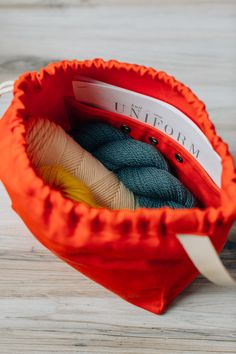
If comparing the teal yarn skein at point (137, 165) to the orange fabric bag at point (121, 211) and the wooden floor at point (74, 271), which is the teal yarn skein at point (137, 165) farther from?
the wooden floor at point (74, 271)

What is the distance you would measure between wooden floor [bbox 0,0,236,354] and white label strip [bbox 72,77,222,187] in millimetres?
148

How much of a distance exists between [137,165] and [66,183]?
3.4 inches

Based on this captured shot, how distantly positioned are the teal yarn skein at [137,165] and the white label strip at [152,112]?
3 centimetres

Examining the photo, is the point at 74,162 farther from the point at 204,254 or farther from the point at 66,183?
the point at 204,254

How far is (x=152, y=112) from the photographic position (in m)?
0.56

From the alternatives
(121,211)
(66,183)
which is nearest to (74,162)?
(66,183)

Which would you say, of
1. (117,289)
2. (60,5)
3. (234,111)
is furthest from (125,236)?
(60,5)

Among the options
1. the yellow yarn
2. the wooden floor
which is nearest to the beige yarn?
the yellow yarn

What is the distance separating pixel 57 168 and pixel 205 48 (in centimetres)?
40

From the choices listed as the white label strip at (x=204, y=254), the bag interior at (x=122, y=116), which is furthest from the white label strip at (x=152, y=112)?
the white label strip at (x=204, y=254)

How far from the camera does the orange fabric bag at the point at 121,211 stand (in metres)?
0.40

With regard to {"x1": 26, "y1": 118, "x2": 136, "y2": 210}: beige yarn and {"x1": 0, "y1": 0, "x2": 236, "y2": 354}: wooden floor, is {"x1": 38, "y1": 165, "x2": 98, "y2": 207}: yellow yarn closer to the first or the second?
{"x1": 26, "y1": 118, "x2": 136, "y2": 210}: beige yarn

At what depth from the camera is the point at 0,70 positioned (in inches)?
30.9

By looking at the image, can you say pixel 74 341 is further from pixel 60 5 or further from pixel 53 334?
pixel 60 5
